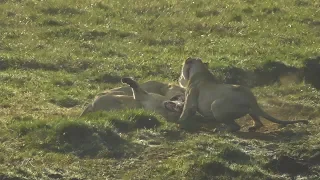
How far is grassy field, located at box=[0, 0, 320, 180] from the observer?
8648 millimetres

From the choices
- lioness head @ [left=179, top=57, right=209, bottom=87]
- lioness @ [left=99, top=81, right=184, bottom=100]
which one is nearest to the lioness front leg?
lioness head @ [left=179, top=57, right=209, bottom=87]

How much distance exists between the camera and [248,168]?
8547 millimetres

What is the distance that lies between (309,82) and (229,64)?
136 cm

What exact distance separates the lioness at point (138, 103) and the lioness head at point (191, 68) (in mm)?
407

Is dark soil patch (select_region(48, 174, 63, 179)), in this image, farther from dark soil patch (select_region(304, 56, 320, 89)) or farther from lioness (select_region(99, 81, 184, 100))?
dark soil patch (select_region(304, 56, 320, 89))

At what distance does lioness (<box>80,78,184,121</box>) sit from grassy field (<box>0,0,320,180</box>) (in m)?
0.43

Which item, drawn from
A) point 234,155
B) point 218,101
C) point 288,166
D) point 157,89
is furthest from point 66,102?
point 288,166

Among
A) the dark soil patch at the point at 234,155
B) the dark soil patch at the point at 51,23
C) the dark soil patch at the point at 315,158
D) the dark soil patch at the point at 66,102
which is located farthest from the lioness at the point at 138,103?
the dark soil patch at the point at 51,23

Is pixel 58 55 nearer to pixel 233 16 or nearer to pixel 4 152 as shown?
pixel 233 16

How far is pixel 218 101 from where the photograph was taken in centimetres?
1054

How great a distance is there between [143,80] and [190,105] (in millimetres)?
2550

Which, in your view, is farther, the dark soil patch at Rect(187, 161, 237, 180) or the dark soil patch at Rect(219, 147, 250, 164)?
the dark soil patch at Rect(219, 147, 250, 164)

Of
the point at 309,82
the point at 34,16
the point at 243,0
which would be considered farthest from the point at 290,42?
the point at 34,16

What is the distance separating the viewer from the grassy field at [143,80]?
28.4 feet
